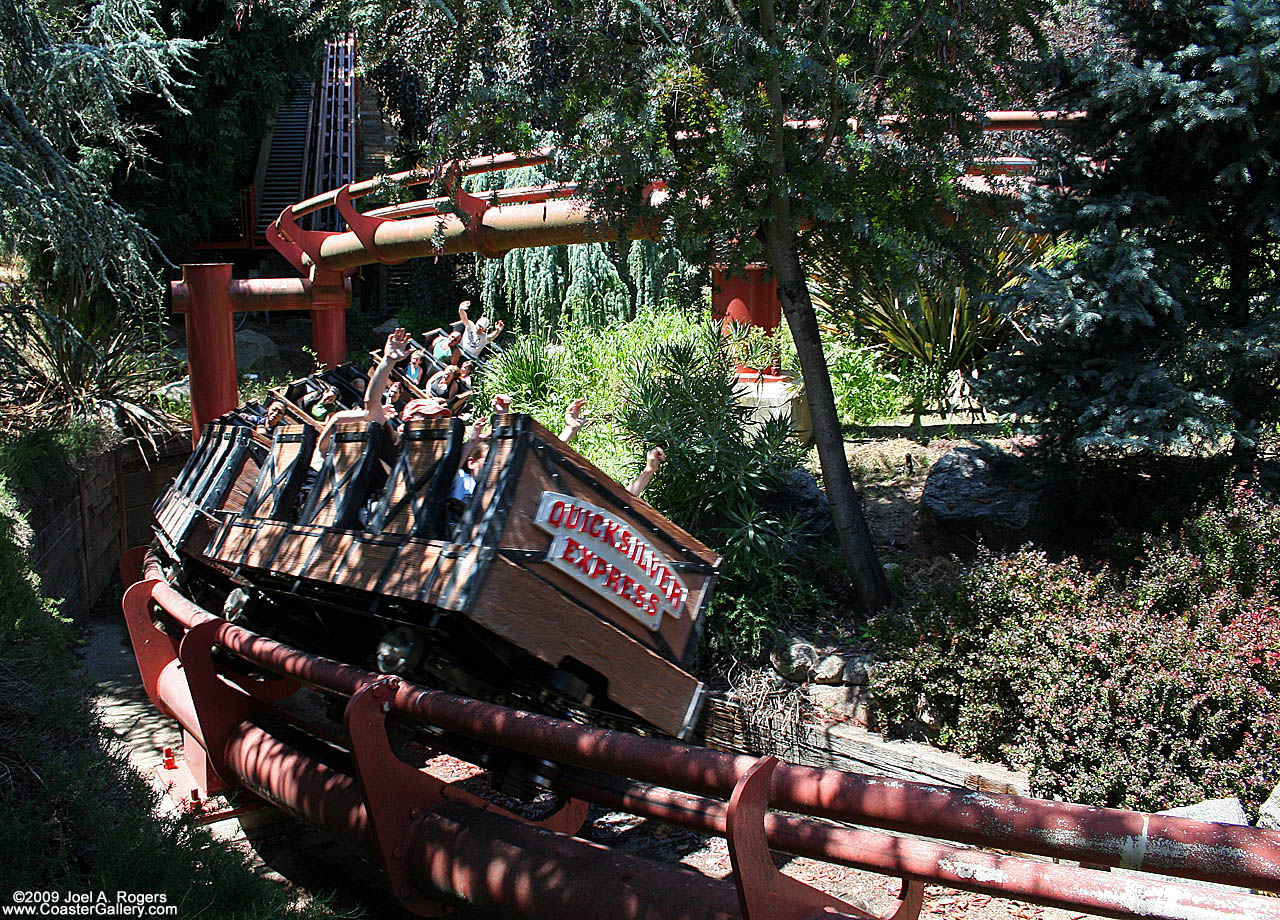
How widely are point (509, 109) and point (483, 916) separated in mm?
4635

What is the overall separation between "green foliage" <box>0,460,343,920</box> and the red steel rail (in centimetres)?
38

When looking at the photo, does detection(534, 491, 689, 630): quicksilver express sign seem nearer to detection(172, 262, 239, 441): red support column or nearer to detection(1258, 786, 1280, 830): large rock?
detection(1258, 786, 1280, 830): large rock

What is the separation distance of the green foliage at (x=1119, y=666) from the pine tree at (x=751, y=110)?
39.5 inches

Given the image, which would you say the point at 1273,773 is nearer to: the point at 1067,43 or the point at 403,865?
the point at 403,865

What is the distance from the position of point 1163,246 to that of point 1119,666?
111 inches

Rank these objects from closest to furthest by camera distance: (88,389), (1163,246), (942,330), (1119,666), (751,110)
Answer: (1119,666), (751,110), (1163,246), (942,330), (88,389)

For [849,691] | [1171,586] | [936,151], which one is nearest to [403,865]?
[849,691]

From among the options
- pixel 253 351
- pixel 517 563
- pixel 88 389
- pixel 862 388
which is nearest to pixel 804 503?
pixel 862 388

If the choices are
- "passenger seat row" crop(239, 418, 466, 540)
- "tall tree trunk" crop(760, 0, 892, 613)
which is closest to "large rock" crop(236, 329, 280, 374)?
"passenger seat row" crop(239, 418, 466, 540)

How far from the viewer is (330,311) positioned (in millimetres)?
10766

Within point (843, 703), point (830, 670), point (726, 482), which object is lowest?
point (843, 703)

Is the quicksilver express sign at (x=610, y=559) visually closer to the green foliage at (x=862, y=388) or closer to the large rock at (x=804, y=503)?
the large rock at (x=804, y=503)

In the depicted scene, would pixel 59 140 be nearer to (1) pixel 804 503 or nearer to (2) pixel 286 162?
(1) pixel 804 503

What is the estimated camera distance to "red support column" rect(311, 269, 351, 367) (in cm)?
921
